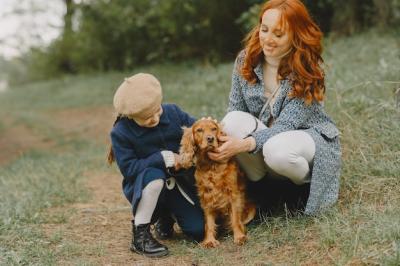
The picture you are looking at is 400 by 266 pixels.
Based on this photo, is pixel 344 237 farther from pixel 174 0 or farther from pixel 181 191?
pixel 174 0

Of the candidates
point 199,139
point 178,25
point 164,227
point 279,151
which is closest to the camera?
point 279,151

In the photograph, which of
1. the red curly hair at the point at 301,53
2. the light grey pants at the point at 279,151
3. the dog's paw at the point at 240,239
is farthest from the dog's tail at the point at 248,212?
the red curly hair at the point at 301,53

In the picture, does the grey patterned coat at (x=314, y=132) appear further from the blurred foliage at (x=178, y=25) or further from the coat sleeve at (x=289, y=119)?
the blurred foliage at (x=178, y=25)

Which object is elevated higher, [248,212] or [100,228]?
[248,212]

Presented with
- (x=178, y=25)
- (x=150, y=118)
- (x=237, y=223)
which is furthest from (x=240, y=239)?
(x=178, y=25)

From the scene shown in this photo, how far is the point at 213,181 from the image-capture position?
12.6ft

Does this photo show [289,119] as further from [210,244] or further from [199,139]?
[210,244]

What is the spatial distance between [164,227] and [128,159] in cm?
72

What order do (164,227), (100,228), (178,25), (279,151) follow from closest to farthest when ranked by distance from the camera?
(279,151)
(164,227)
(100,228)
(178,25)

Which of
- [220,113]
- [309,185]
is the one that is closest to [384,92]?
[220,113]

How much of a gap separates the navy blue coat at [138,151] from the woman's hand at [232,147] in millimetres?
377

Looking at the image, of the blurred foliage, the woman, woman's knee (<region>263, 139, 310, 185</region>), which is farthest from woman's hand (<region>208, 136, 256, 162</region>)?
the blurred foliage

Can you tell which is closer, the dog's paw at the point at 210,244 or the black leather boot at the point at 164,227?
the dog's paw at the point at 210,244

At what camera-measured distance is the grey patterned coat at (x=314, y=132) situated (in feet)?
12.1
